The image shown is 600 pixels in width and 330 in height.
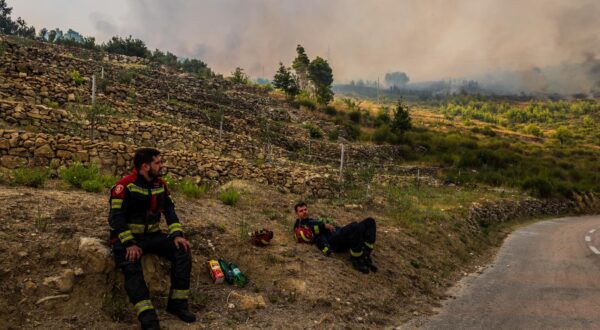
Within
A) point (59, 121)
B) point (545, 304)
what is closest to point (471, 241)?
point (545, 304)

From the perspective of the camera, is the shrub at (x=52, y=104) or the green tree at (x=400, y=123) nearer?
the shrub at (x=52, y=104)

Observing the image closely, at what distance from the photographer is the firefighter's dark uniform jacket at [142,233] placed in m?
4.61

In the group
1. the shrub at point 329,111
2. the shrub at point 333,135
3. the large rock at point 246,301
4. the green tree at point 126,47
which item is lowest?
the large rock at point 246,301

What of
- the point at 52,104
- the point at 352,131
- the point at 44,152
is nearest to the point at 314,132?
the point at 352,131

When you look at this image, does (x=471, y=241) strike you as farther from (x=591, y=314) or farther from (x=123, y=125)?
(x=123, y=125)

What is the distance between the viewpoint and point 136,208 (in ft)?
16.9

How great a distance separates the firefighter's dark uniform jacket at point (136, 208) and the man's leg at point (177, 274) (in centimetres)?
20

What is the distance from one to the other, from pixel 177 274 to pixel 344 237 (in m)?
3.83

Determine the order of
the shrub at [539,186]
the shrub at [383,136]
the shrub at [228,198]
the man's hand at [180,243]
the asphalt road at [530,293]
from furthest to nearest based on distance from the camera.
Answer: the shrub at [383,136], the shrub at [539,186], the shrub at [228,198], the asphalt road at [530,293], the man's hand at [180,243]

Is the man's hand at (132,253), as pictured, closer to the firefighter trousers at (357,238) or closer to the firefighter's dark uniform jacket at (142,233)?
the firefighter's dark uniform jacket at (142,233)

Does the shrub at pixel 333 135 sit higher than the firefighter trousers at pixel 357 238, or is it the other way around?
the shrub at pixel 333 135

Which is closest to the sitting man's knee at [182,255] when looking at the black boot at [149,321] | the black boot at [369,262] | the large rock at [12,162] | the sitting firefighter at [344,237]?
the black boot at [149,321]

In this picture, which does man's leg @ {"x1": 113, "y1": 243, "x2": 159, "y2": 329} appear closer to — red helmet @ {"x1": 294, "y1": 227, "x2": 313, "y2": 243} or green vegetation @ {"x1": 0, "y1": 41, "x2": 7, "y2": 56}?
red helmet @ {"x1": 294, "y1": 227, "x2": 313, "y2": 243}

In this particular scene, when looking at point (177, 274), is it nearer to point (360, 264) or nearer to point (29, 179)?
point (360, 264)
